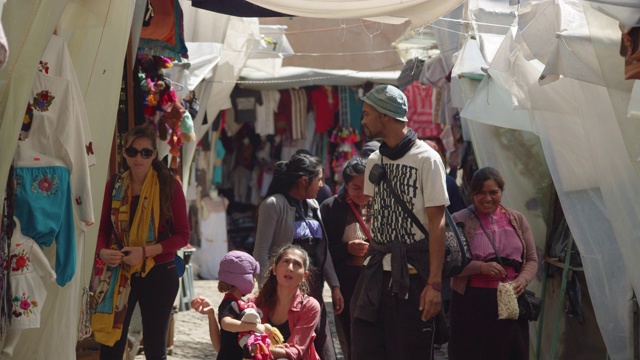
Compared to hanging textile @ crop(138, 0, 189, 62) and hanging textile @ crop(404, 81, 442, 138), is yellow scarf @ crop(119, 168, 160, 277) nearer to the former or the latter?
hanging textile @ crop(138, 0, 189, 62)

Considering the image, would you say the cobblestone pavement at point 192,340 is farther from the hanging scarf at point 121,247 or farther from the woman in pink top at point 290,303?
the woman in pink top at point 290,303

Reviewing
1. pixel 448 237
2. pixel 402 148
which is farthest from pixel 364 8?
pixel 448 237

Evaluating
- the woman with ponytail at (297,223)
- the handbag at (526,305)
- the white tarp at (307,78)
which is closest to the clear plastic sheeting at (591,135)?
the handbag at (526,305)

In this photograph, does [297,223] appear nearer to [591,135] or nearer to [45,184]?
[591,135]

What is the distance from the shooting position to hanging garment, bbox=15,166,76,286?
5.03 metres

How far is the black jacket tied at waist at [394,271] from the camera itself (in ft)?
18.3

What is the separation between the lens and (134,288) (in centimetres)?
651

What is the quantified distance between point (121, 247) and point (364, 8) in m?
2.09

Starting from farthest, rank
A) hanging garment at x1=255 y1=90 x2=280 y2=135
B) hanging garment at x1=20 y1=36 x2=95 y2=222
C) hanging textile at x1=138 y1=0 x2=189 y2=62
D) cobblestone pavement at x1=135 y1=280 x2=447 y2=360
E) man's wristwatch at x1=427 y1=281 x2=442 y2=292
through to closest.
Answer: hanging garment at x1=255 y1=90 x2=280 y2=135
cobblestone pavement at x1=135 y1=280 x2=447 y2=360
hanging textile at x1=138 y1=0 x2=189 y2=62
man's wristwatch at x1=427 y1=281 x2=442 y2=292
hanging garment at x1=20 y1=36 x2=95 y2=222

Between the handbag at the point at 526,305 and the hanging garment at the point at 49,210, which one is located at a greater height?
→ the hanging garment at the point at 49,210

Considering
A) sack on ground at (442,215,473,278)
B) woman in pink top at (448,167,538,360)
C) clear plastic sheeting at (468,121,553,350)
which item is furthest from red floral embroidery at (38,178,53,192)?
clear plastic sheeting at (468,121,553,350)

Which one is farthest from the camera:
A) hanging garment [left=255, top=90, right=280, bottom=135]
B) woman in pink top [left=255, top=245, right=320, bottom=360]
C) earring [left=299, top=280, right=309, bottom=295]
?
hanging garment [left=255, top=90, right=280, bottom=135]

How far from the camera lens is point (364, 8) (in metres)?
6.25

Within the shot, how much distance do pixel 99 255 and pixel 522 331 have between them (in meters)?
2.70
